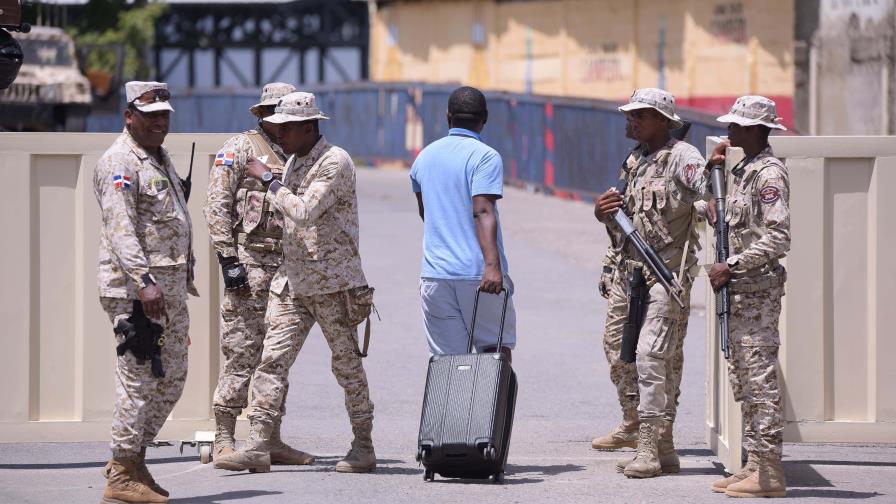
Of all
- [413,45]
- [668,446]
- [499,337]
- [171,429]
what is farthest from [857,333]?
[413,45]

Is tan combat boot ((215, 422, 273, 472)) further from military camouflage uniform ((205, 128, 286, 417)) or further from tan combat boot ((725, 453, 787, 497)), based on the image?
tan combat boot ((725, 453, 787, 497))

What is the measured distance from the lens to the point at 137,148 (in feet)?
24.2

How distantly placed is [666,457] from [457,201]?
1618mm

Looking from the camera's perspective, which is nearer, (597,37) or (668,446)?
(668,446)

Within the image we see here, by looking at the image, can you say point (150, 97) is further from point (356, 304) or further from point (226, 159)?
point (356, 304)

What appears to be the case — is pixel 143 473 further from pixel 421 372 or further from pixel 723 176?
pixel 421 372

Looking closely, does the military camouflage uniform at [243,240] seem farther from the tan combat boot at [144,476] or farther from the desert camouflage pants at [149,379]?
the tan combat boot at [144,476]

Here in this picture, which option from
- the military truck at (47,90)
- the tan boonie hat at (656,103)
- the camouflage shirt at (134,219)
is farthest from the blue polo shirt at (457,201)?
the military truck at (47,90)

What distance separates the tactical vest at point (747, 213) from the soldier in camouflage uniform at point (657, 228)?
0.36m

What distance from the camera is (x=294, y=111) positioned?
7867 millimetres

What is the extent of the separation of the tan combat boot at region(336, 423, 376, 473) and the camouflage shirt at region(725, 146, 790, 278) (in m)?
1.98

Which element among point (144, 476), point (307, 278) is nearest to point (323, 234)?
point (307, 278)

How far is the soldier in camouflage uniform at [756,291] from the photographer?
24.2 ft

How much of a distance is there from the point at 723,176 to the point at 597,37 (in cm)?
2842
